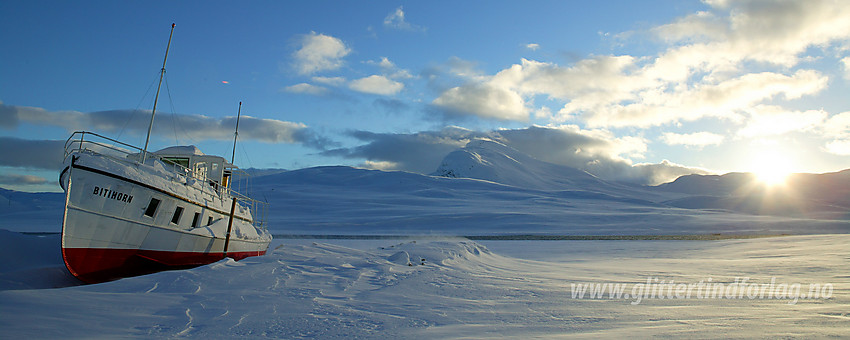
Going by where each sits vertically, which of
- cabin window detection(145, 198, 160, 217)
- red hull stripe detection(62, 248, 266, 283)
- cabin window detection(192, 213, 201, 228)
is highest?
cabin window detection(145, 198, 160, 217)

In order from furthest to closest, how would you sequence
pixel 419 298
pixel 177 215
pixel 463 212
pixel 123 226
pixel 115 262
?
pixel 463 212, pixel 177 215, pixel 123 226, pixel 115 262, pixel 419 298

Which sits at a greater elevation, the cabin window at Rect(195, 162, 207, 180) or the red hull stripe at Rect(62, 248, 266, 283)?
the cabin window at Rect(195, 162, 207, 180)

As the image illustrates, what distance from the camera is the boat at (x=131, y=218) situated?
36.8 feet

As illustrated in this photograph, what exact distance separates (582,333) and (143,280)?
8142 millimetres

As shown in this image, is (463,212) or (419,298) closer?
(419,298)

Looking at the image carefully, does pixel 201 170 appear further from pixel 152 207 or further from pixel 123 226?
pixel 123 226

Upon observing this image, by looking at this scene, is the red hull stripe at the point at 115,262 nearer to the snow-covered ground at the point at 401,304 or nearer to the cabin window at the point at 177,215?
the cabin window at the point at 177,215

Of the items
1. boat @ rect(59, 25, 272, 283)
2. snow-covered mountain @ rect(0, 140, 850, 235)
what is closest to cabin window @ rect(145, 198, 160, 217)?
boat @ rect(59, 25, 272, 283)

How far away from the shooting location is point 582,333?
6.33m

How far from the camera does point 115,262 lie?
11.9 metres

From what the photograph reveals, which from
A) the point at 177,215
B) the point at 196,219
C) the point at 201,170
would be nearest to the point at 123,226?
the point at 177,215

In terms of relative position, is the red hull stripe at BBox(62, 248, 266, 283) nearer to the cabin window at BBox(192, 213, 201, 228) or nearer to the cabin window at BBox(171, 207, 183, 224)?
the cabin window at BBox(171, 207, 183, 224)

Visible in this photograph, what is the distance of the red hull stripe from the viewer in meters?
11.2

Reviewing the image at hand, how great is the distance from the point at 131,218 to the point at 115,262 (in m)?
1.15
